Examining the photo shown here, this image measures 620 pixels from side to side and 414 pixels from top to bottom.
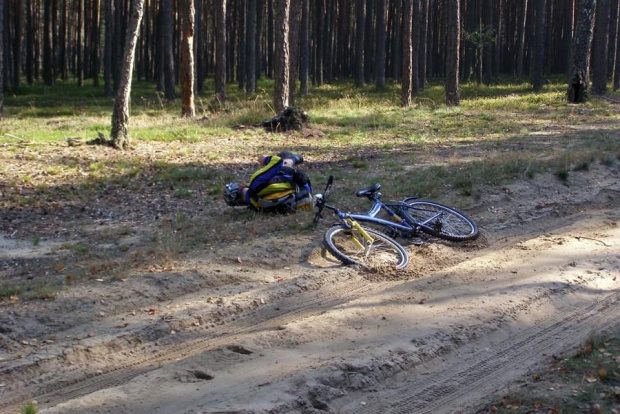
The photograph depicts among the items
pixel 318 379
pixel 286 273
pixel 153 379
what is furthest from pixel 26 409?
pixel 286 273

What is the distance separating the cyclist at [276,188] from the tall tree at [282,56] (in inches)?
436

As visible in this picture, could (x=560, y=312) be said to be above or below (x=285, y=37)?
below

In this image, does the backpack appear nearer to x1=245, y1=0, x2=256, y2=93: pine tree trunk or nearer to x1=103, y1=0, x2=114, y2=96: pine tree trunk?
x1=245, y1=0, x2=256, y2=93: pine tree trunk

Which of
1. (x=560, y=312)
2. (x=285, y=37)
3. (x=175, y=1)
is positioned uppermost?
(x=175, y=1)

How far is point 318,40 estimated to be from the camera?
155ft

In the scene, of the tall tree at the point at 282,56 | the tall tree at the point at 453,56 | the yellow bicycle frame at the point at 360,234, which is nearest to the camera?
the yellow bicycle frame at the point at 360,234

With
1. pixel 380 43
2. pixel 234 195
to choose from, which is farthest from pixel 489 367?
pixel 380 43

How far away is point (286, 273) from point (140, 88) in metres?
37.5

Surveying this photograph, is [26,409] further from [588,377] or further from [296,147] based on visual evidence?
[296,147]

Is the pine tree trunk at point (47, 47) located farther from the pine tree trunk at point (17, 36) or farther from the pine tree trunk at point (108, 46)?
the pine tree trunk at point (108, 46)

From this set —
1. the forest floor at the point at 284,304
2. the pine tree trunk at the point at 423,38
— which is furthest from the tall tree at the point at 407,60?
the forest floor at the point at 284,304

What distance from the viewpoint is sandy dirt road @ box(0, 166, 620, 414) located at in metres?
5.39

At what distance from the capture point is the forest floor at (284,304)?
214 inches

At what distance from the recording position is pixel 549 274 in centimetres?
830
